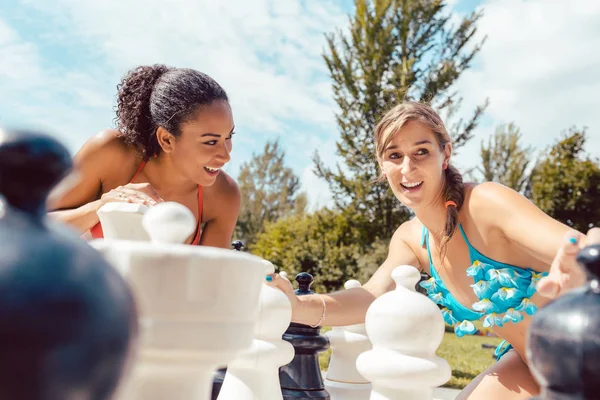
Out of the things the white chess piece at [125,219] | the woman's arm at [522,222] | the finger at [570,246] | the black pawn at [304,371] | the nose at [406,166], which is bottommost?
the black pawn at [304,371]

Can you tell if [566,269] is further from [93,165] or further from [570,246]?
[93,165]

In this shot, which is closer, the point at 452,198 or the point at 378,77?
the point at 452,198

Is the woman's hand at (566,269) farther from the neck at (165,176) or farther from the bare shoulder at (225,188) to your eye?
the bare shoulder at (225,188)

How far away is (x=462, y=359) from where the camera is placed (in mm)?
9211

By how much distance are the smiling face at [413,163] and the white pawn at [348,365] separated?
52 cm

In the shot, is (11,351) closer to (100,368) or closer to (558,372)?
(100,368)

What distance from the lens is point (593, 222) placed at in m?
18.0

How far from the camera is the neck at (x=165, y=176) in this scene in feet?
8.12

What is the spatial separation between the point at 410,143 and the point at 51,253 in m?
1.79

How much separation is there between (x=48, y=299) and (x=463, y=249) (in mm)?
2030

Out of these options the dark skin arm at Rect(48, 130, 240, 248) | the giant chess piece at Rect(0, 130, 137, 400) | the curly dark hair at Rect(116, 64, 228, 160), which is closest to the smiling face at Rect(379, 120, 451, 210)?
the curly dark hair at Rect(116, 64, 228, 160)

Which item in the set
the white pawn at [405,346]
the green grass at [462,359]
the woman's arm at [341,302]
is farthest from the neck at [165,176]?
the green grass at [462,359]

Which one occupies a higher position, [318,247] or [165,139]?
[318,247]

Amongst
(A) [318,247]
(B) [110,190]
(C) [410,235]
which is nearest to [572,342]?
(B) [110,190]
